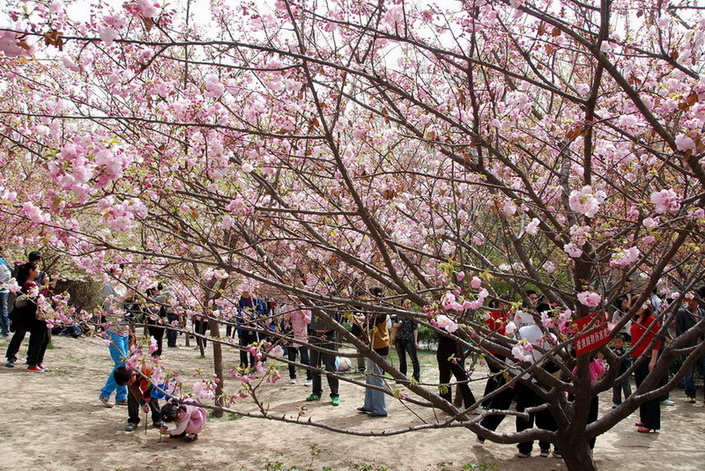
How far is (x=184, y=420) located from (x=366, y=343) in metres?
2.17

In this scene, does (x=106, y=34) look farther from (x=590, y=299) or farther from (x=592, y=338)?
(x=592, y=338)

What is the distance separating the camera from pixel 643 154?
4.98 metres

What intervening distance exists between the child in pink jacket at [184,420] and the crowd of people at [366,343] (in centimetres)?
1

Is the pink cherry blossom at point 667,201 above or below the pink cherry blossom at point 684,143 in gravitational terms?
below

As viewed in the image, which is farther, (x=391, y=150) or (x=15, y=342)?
(x=15, y=342)

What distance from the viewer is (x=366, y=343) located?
6.69m

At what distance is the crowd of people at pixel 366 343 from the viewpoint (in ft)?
15.0

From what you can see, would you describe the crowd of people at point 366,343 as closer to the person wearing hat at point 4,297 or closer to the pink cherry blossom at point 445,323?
the person wearing hat at point 4,297

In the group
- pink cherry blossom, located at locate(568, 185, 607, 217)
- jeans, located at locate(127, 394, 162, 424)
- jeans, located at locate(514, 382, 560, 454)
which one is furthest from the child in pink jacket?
pink cherry blossom, located at locate(568, 185, 607, 217)

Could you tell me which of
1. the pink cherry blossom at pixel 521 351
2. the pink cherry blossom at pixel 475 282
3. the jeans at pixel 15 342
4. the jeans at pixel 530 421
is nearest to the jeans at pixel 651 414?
the jeans at pixel 530 421

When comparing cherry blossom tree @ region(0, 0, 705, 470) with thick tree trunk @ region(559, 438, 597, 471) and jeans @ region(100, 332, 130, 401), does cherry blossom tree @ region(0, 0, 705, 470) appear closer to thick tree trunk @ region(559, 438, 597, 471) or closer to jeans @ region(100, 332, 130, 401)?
thick tree trunk @ region(559, 438, 597, 471)

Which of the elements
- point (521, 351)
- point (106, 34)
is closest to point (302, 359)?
point (521, 351)

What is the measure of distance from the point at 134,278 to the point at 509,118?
4.41m

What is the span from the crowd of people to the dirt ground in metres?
0.25
